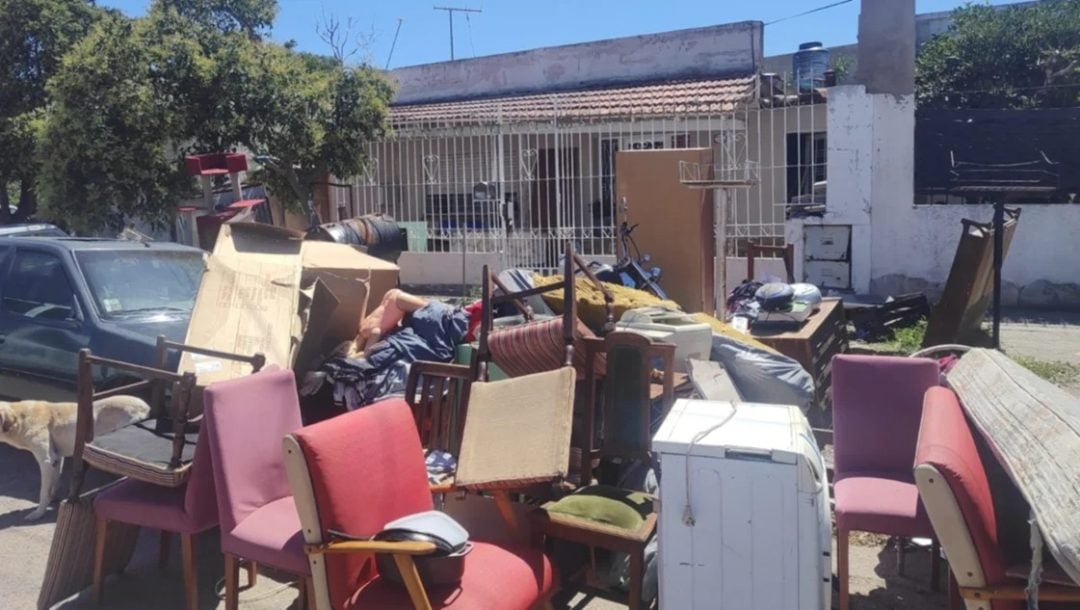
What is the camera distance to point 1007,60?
16.0 m

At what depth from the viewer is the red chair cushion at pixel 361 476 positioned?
3012 millimetres

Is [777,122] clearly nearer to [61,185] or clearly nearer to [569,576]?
[61,185]

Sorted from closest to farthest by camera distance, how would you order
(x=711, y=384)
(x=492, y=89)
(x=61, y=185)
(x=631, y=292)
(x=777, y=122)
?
1. (x=711, y=384)
2. (x=631, y=292)
3. (x=61, y=185)
4. (x=777, y=122)
5. (x=492, y=89)

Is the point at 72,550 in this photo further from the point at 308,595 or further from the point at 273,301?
the point at 273,301

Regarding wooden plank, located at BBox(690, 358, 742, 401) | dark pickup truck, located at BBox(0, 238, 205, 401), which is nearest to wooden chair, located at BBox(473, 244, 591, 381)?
wooden plank, located at BBox(690, 358, 742, 401)

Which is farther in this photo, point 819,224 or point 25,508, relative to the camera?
point 819,224

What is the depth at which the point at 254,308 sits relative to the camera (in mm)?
5559

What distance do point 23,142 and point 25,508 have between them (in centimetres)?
1129

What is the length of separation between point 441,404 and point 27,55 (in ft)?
44.9

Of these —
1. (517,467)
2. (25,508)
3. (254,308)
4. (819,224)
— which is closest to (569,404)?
(517,467)

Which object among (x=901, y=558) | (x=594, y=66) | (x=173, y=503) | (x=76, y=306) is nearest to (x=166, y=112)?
(x=76, y=306)

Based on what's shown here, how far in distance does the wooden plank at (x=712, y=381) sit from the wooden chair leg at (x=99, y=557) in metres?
2.85

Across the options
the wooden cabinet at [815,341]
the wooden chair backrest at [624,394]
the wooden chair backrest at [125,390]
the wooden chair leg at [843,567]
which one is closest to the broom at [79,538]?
the wooden chair backrest at [125,390]

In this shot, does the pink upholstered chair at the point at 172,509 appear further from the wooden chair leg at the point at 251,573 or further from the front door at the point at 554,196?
the front door at the point at 554,196
